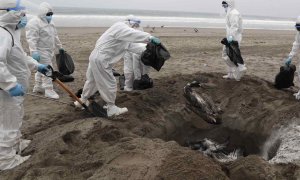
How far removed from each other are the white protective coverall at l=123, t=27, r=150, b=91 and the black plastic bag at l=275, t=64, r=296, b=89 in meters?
2.79

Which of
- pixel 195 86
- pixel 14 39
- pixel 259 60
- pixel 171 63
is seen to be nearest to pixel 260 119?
pixel 195 86

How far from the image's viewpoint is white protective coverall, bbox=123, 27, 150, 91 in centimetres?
727

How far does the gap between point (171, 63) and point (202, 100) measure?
15.6ft

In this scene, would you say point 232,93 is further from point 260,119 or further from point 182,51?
point 182,51

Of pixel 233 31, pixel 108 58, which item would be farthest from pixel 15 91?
pixel 233 31

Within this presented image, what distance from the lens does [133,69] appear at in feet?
24.3

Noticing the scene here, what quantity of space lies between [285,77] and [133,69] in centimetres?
320

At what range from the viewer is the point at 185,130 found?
638 cm

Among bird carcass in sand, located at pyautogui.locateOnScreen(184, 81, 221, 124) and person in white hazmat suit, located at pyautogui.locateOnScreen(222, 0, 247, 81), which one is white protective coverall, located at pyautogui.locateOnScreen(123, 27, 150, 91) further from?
person in white hazmat suit, located at pyautogui.locateOnScreen(222, 0, 247, 81)

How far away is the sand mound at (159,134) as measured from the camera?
391 centimetres

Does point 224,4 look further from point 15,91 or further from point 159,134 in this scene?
point 15,91

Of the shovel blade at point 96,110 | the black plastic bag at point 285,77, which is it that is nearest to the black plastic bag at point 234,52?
the black plastic bag at point 285,77

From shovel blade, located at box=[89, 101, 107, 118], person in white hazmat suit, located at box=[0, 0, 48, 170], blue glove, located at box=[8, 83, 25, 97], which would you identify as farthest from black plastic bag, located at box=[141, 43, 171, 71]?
blue glove, located at box=[8, 83, 25, 97]

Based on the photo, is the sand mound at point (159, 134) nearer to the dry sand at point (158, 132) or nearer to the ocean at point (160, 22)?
the dry sand at point (158, 132)
